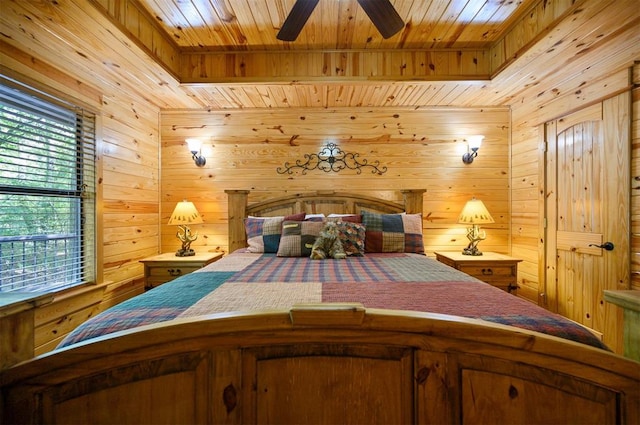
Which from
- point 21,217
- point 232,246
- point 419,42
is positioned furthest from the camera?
point 232,246

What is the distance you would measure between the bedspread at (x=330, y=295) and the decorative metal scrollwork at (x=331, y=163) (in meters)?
1.46

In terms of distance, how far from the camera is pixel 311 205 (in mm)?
3061

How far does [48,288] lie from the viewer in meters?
1.92

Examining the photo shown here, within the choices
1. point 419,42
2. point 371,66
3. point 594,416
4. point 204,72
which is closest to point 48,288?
point 204,72

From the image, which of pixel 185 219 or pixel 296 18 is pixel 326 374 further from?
pixel 185 219

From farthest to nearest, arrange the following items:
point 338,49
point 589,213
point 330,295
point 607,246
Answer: point 338,49, point 589,213, point 607,246, point 330,295

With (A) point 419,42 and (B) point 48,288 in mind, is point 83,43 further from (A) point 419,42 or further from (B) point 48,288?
(A) point 419,42

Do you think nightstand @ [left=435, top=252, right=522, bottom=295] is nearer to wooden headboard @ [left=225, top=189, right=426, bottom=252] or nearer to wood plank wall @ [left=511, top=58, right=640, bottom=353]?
wood plank wall @ [left=511, top=58, right=640, bottom=353]

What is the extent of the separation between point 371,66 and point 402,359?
2446mm

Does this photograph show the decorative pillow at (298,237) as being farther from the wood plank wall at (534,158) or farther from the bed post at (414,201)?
the wood plank wall at (534,158)

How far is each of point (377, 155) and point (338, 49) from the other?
1143 mm

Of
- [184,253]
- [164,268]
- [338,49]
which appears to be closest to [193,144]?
[184,253]

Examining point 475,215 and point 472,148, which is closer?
point 475,215

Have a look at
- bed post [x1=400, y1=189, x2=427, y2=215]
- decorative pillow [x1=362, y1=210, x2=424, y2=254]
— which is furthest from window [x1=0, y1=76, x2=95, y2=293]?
bed post [x1=400, y1=189, x2=427, y2=215]
